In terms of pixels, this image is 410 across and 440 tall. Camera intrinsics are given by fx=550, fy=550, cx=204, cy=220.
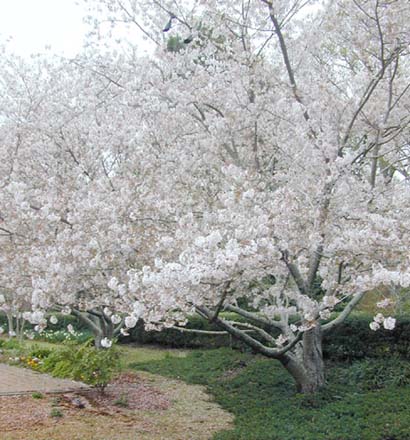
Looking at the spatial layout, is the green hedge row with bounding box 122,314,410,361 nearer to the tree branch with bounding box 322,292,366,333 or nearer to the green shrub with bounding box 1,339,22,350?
the tree branch with bounding box 322,292,366,333

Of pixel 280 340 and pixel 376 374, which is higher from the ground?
pixel 280 340

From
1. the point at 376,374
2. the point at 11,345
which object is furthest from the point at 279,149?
the point at 11,345

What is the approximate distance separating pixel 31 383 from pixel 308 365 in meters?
4.17

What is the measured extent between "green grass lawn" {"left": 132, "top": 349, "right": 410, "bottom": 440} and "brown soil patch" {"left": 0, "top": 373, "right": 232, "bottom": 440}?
1.13ft

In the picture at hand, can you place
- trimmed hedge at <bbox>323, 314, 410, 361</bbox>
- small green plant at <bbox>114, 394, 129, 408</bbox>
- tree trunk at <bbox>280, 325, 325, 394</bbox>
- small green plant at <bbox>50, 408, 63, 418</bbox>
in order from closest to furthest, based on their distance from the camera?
small green plant at <bbox>50, 408, 63, 418</bbox> → tree trunk at <bbox>280, 325, 325, 394</bbox> → small green plant at <bbox>114, 394, 129, 408</bbox> → trimmed hedge at <bbox>323, 314, 410, 361</bbox>

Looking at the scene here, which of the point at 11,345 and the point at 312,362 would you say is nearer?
the point at 312,362

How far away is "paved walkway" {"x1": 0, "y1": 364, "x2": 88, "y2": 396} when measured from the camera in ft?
25.1

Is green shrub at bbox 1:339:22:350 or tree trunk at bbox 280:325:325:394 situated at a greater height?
tree trunk at bbox 280:325:325:394

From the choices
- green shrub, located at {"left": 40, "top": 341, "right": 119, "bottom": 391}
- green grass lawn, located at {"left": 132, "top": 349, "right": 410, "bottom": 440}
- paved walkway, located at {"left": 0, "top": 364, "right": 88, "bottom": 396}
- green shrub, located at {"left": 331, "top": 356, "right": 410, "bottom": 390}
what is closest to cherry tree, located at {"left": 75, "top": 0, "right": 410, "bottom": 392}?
green grass lawn, located at {"left": 132, "top": 349, "right": 410, "bottom": 440}

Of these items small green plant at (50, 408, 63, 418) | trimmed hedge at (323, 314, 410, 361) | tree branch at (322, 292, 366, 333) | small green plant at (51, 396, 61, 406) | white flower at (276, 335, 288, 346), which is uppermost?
tree branch at (322, 292, 366, 333)

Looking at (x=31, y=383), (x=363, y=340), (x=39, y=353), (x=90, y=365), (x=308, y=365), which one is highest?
(x=363, y=340)

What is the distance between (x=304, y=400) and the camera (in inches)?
257

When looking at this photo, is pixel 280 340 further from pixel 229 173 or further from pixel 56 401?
pixel 56 401

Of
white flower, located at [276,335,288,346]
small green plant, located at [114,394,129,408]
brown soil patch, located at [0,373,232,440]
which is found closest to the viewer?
brown soil patch, located at [0,373,232,440]
